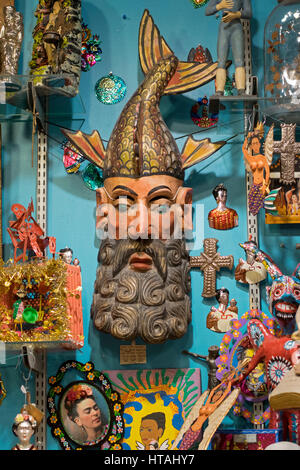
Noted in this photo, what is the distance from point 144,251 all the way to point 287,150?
55 centimetres

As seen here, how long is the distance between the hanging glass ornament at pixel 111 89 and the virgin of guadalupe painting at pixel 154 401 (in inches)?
36.7

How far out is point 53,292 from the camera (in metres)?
2.35

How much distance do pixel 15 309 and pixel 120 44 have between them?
40.8 inches

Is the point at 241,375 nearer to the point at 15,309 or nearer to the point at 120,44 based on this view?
the point at 15,309

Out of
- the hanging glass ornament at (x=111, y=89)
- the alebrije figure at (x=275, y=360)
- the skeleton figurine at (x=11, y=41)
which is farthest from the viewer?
the hanging glass ornament at (x=111, y=89)

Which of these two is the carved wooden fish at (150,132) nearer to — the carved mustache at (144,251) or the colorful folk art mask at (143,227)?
the colorful folk art mask at (143,227)

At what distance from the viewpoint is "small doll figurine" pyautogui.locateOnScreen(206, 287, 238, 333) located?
8.29 feet

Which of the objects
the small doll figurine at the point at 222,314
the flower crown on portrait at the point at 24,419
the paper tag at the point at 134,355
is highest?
the small doll figurine at the point at 222,314

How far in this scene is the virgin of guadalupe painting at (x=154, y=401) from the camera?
8.02 feet

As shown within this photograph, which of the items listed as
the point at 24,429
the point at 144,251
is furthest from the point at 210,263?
the point at 24,429

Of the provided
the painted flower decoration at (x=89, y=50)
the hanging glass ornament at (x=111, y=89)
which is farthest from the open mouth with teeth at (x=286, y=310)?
the painted flower decoration at (x=89, y=50)

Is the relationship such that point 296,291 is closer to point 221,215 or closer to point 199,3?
point 221,215
